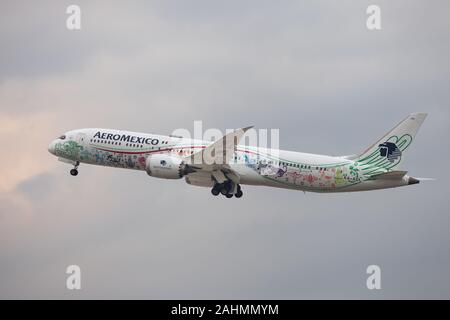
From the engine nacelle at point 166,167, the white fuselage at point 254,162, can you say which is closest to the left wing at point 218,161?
the white fuselage at point 254,162

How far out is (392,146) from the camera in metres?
68.9

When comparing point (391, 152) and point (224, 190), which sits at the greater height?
point (391, 152)

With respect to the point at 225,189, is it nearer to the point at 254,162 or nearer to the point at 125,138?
the point at 254,162

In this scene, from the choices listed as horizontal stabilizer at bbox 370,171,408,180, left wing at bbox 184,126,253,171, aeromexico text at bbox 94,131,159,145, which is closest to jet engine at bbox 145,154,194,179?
left wing at bbox 184,126,253,171

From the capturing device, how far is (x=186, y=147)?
70438mm

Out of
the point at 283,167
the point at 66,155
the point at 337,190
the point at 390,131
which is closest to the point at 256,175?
the point at 283,167

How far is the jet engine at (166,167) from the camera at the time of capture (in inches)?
2685

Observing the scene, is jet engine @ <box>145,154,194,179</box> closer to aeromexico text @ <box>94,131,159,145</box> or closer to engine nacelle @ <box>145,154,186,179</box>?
engine nacelle @ <box>145,154,186,179</box>

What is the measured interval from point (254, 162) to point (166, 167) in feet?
24.1

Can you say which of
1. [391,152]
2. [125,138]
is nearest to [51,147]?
[125,138]

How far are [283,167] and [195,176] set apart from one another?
7.84 m

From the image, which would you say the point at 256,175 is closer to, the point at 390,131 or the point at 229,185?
the point at 229,185

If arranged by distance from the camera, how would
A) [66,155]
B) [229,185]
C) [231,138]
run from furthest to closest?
[66,155], [229,185], [231,138]

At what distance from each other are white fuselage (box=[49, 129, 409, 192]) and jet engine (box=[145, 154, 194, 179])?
176 centimetres
